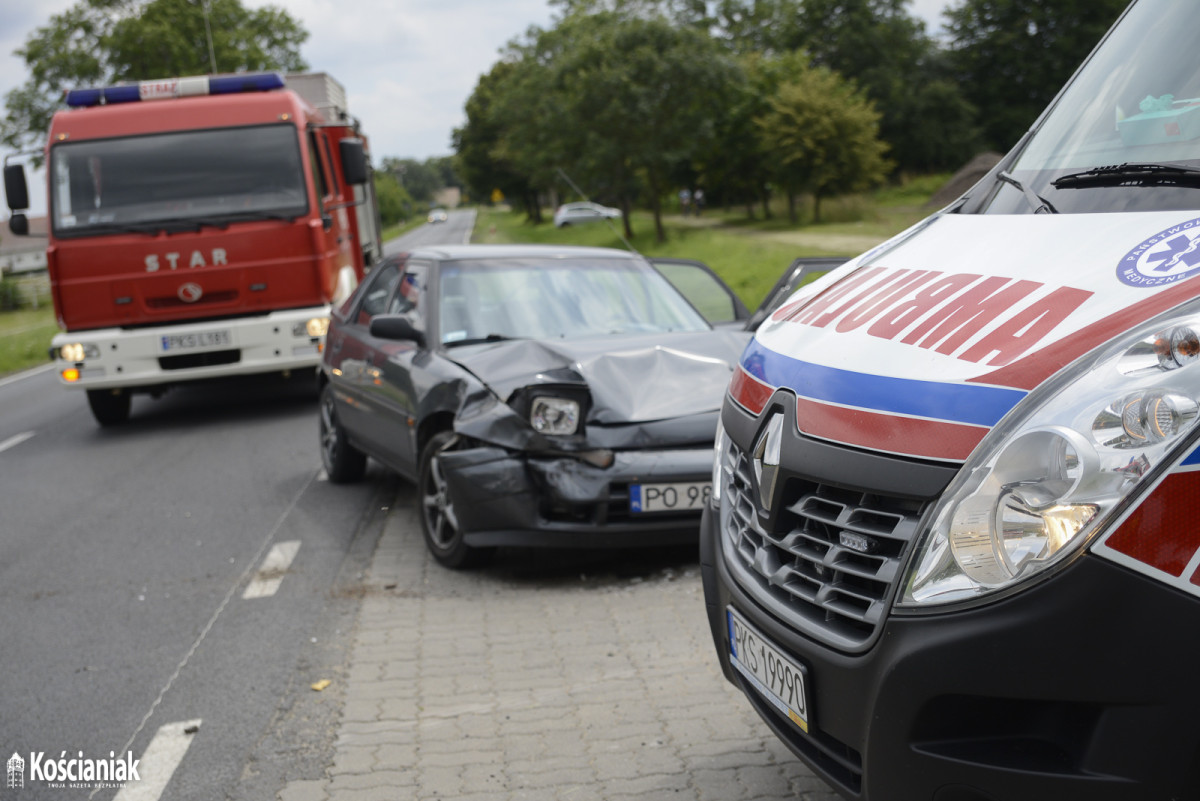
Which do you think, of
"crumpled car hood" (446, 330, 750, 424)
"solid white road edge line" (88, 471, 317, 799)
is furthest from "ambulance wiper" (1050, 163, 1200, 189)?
"solid white road edge line" (88, 471, 317, 799)

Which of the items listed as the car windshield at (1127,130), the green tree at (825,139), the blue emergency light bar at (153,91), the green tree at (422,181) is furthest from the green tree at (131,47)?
the green tree at (422,181)

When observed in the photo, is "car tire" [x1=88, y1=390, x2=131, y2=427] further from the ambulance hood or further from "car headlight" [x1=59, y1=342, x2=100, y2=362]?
the ambulance hood

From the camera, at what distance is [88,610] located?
18.1 feet

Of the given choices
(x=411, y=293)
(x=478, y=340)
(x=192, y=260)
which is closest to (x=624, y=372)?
(x=478, y=340)

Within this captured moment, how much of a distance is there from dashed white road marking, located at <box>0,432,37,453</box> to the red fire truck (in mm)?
796

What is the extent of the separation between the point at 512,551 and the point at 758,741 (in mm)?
2706

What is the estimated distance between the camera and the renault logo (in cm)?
241

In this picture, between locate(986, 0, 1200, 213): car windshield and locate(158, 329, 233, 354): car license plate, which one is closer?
locate(986, 0, 1200, 213): car windshield

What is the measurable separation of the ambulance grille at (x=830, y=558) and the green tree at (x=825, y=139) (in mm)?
43295

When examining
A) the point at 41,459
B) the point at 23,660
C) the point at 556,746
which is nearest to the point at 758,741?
the point at 556,746

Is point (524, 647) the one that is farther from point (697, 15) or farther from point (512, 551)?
point (697, 15)

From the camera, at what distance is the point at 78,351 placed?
436 inches

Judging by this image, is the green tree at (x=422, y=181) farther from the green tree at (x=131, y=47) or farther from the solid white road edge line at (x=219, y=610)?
the solid white road edge line at (x=219, y=610)

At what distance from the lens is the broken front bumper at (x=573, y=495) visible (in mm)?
5219
